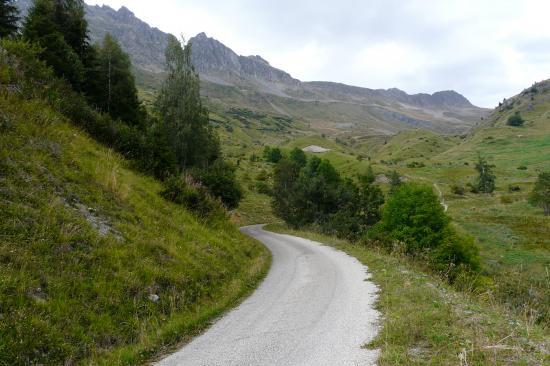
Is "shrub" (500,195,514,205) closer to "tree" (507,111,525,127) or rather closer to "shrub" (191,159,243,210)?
"shrub" (191,159,243,210)

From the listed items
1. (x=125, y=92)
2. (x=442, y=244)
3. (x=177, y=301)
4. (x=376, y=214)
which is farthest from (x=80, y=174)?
(x=376, y=214)

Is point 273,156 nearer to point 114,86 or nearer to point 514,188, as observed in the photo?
point 514,188

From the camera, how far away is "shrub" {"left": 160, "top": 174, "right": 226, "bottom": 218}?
19.9 m

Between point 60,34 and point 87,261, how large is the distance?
22.7 meters

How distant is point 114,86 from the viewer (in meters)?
32.7

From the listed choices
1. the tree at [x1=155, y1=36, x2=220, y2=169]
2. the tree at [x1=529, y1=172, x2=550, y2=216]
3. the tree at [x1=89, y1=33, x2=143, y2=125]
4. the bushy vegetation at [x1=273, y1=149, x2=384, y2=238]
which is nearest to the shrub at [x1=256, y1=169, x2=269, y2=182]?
the bushy vegetation at [x1=273, y1=149, x2=384, y2=238]

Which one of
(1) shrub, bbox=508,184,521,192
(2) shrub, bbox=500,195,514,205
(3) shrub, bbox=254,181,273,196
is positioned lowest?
(3) shrub, bbox=254,181,273,196

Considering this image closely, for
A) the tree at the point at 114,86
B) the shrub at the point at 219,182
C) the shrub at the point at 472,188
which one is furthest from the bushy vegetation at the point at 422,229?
the shrub at the point at 472,188

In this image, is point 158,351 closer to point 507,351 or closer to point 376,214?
point 507,351

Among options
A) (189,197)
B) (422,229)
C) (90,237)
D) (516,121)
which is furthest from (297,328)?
(516,121)

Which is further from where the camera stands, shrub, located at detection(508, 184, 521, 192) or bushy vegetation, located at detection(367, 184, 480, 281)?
shrub, located at detection(508, 184, 521, 192)

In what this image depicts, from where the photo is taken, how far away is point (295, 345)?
24.8 ft

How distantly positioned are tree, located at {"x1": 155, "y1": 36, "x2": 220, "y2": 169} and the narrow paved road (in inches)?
907

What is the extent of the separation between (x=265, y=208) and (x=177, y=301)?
218ft
